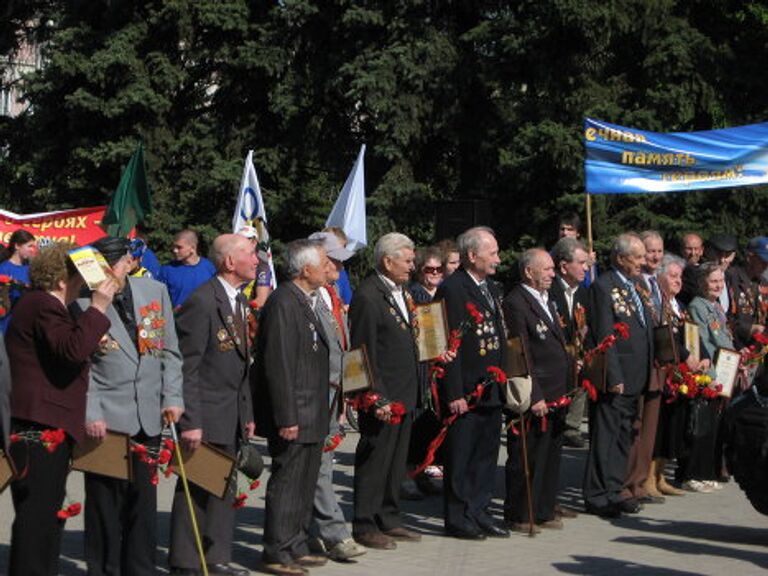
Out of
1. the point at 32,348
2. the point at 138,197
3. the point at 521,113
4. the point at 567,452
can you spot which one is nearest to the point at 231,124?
the point at 521,113

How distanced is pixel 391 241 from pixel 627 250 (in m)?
2.42

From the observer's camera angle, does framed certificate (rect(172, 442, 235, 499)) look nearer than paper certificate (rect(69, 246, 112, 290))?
No

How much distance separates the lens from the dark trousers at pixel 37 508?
25.0 feet

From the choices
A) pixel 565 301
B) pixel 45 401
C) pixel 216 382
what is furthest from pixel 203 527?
pixel 565 301

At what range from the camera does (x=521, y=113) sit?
925 inches

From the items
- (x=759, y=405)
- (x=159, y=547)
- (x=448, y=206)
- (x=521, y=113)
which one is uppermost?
(x=521, y=113)

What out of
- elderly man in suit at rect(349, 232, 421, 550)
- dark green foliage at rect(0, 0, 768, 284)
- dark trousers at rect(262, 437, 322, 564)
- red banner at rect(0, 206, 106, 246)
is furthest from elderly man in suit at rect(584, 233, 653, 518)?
dark green foliage at rect(0, 0, 768, 284)

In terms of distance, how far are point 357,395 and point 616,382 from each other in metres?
2.47

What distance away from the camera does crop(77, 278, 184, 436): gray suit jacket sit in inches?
325

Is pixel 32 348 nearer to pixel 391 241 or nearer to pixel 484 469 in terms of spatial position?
pixel 391 241

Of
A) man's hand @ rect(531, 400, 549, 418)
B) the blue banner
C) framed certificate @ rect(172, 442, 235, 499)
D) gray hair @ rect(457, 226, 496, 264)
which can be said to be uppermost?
the blue banner

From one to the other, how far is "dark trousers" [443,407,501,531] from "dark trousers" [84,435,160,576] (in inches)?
108

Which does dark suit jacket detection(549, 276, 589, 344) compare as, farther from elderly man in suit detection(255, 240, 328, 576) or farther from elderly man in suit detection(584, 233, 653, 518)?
elderly man in suit detection(255, 240, 328, 576)

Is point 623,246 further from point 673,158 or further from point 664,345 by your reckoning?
point 673,158
